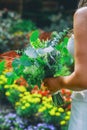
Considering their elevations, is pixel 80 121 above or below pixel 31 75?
below

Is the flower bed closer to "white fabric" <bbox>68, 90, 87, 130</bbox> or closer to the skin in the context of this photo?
"white fabric" <bbox>68, 90, 87, 130</bbox>

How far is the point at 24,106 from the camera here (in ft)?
19.5

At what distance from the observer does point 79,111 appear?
3045 mm

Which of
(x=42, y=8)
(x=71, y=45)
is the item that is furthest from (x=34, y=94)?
(x=42, y=8)

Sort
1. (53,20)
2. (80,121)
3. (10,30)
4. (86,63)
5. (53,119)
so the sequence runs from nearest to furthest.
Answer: (86,63)
(80,121)
(53,119)
(10,30)
(53,20)

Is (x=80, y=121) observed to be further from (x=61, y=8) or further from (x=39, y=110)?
(x=61, y=8)

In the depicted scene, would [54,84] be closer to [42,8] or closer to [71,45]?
[71,45]

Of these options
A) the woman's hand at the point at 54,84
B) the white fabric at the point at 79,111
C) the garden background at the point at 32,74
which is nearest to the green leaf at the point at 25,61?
the garden background at the point at 32,74

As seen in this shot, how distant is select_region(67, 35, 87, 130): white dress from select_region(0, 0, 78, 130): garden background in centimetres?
13

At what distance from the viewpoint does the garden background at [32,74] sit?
312 cm

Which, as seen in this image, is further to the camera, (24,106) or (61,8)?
(61,8)

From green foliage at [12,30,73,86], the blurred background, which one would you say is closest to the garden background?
green foliage at [12,30,73,86]

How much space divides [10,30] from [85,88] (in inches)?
386

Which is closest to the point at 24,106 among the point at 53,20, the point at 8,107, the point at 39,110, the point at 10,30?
the point at 39,110
